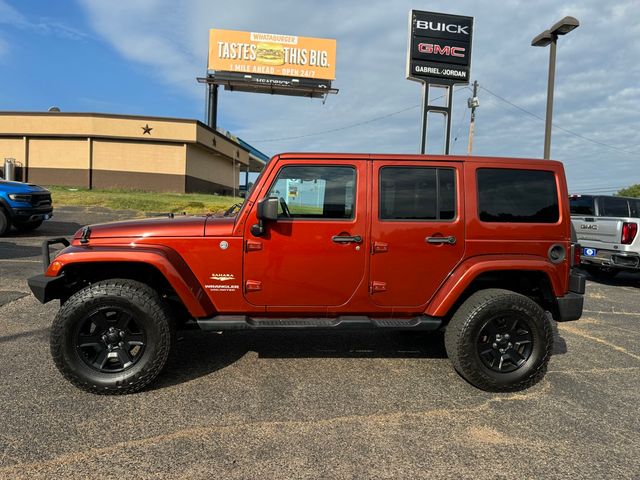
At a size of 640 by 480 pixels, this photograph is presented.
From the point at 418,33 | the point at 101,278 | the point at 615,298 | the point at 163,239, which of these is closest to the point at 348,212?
the point at 163,239

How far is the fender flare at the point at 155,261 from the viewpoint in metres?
3.40

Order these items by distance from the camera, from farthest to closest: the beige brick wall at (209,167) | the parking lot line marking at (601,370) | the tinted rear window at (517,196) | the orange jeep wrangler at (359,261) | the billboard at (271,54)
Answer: the billboard at (271,54), the beige brick wall at (209,167), the parking lot line marking at (601,370), the tinted rear window at (517,196), the orange jeep wrangler at (359,261)

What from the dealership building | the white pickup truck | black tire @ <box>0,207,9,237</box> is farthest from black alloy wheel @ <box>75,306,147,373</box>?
the dealership building

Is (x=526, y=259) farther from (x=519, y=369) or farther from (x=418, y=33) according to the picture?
(x=418, y=33)

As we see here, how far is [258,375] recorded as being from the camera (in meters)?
3.84

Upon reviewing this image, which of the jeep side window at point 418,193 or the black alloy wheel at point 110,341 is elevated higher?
the jeep side window at point 418,193

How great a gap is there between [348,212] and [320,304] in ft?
2.64

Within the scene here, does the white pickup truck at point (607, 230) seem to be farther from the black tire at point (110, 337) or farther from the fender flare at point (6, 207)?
the fender flare at point (6, 207)

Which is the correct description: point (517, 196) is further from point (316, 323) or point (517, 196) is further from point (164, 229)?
point (164, 229)

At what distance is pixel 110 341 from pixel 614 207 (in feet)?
31.9

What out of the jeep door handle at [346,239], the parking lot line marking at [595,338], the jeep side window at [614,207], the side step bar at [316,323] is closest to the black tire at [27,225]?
the side step bar at [316,323]

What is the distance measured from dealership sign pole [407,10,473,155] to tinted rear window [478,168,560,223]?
1023 cm

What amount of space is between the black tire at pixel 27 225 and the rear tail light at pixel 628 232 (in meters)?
13.2

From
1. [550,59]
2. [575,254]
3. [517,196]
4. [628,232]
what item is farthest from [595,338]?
[550,59]
